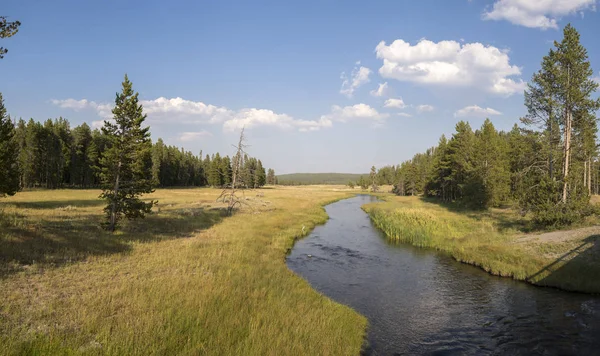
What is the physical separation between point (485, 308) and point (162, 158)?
114m

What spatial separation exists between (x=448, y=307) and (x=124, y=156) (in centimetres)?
2404

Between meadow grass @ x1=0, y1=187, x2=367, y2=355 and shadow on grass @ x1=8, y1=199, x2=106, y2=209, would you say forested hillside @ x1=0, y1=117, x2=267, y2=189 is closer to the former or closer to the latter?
shadow on grass @ x1=8, y1=199, x2=106, y2=209

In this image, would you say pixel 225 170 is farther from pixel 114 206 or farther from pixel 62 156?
pixel 114 206

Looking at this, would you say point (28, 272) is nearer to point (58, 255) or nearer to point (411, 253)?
point (58, 255)

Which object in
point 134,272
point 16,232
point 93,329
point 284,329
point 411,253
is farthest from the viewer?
point 411,253

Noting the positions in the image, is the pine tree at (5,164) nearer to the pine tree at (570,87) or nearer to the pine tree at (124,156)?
the pine tree at (124,156)

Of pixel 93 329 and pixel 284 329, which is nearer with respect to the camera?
pixel 93 329

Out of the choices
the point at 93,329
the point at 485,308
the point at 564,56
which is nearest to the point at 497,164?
the point at 564,56

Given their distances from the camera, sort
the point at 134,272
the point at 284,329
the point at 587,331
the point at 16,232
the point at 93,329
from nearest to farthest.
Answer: the point at 93,329 → the point at 284,329 → the point at 587,331 → the point at 134,272 → the point at 16,232

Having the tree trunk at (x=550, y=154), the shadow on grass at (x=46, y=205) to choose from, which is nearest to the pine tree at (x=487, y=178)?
the tree trunk at (x=550, y=154)

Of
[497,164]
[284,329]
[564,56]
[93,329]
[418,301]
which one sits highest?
[564,56]

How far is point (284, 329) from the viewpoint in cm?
1011

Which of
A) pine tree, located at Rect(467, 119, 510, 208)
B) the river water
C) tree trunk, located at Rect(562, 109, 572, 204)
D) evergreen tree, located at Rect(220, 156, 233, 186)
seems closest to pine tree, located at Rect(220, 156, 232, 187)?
evergreen tree, located at Rect(220, 156, 233, 186)

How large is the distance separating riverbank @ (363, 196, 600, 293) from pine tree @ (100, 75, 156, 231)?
25.4 metres
